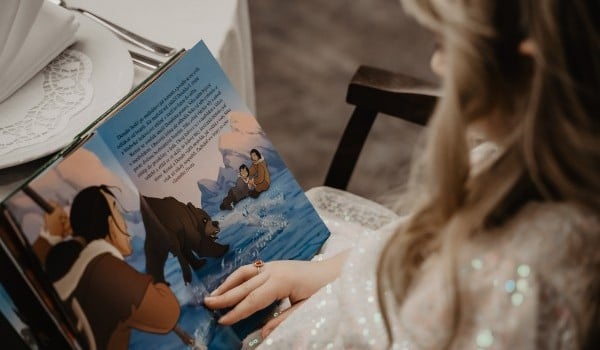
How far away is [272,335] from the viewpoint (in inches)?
26.8

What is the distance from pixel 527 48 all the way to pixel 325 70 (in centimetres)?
152

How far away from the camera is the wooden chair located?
2.90 ft

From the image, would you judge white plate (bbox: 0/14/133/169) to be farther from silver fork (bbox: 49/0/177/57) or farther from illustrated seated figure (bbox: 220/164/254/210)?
illustrated seated figure (bbox: 220/164/254/210)

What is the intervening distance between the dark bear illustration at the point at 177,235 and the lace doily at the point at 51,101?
0.13 m

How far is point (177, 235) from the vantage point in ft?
2.12

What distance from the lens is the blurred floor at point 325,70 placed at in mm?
1725

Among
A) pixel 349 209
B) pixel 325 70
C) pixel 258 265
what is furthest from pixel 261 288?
pixel 325 70

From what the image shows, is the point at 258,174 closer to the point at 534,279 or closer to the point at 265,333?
the point at 265,333

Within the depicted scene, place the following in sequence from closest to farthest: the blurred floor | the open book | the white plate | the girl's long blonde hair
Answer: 1. the girl's long blonde hair
2. the open book
3. the white plate
4. the blurred floor

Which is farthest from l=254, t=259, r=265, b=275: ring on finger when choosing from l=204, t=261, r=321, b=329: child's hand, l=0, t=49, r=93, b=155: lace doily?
l=0, t=49, r=93, b=155: lace doily

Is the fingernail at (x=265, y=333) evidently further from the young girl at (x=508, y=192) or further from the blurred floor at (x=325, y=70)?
the blurred floor at (x=325, y=70)

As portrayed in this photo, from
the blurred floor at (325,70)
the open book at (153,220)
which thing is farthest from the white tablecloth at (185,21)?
the blurred floor at (325,70)

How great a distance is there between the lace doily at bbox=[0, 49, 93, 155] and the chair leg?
1.17 ft

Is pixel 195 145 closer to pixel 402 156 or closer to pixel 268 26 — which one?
pixel 402 156
